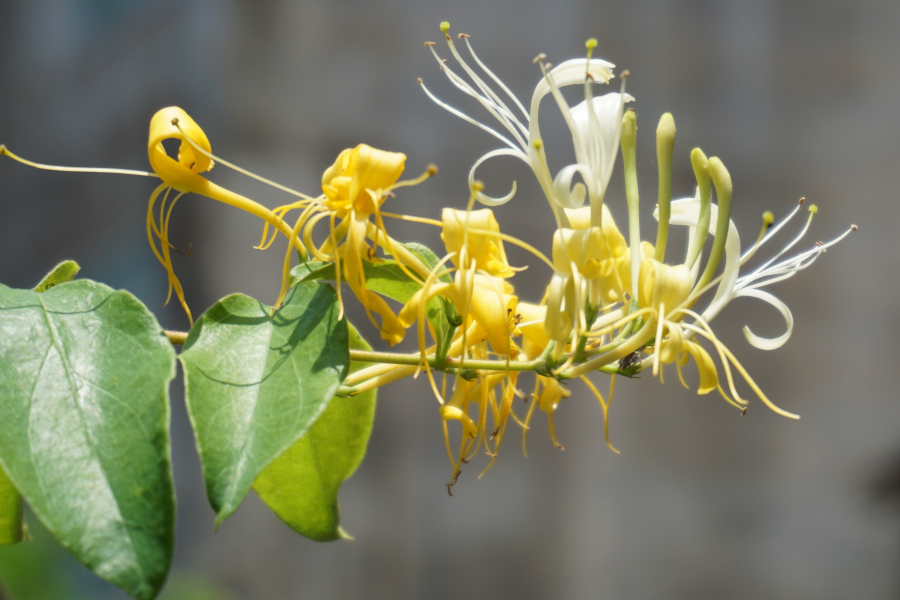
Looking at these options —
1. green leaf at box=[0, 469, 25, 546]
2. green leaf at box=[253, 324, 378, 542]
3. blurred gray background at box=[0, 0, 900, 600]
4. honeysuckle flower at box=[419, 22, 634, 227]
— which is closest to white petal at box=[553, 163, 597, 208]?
honeysuckle flower at box=[419, 22, 634, 227]

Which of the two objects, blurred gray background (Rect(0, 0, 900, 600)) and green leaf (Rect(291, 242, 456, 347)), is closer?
green leaf (Rect(291, 242, 456, 347))

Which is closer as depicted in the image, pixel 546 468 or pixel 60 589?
pixel 60 589

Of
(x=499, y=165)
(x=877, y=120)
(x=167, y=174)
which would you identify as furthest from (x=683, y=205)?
(x=877, y=120)

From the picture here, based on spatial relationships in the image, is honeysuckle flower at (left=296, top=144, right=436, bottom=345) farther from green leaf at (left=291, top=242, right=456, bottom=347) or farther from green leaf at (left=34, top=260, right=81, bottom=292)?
green leaf at (left=34, top=260, right=81, bottom=292)

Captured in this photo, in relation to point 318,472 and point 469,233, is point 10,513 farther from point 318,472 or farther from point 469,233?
point 469,233

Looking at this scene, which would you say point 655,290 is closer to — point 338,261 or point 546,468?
point 338,261

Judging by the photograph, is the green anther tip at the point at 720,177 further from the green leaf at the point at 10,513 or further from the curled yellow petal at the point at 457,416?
the green leaf at the point at 10,513

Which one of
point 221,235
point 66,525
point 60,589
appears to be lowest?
point 60,589
